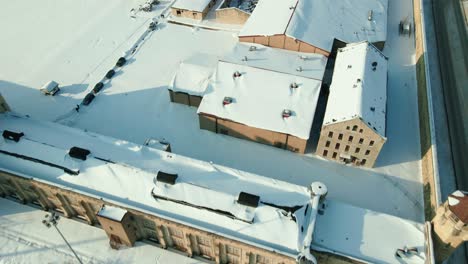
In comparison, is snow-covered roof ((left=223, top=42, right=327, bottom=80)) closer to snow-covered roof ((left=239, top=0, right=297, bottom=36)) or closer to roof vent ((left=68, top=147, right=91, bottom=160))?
snow-covered roof ((left=239, top=0, right=297, bottom=36))

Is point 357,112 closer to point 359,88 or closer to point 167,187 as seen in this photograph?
point 359,88

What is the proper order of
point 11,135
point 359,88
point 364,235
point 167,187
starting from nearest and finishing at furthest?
point 364,235
point 167,187
point 11,135
point 359,88

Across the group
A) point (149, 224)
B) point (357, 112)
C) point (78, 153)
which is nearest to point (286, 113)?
point (357, 112)

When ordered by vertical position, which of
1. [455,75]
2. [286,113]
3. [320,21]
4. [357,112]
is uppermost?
[320,21]

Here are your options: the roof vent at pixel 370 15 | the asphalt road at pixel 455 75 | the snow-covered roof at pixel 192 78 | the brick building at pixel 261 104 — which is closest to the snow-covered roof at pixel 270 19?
the brick building at pixel 261 104

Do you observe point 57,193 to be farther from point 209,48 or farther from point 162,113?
point 209,48

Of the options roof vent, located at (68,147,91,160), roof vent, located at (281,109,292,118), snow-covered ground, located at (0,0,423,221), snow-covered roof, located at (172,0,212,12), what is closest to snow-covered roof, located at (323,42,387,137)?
roof vent, located at (281,109,292,118)

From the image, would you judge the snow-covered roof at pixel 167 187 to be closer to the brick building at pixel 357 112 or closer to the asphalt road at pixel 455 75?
the brick building at pixel 357 112
